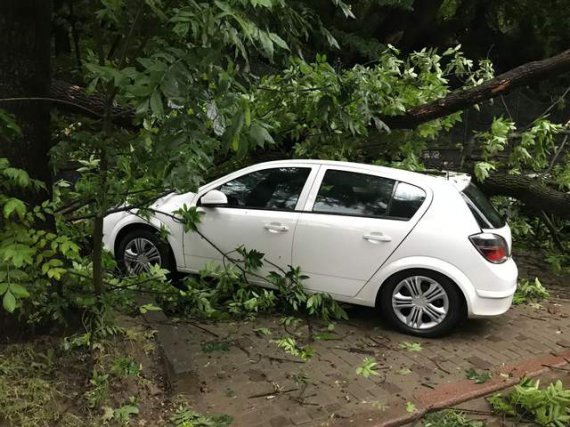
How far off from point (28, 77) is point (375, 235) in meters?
3.01

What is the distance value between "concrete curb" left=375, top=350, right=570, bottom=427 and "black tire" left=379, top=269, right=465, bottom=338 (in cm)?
61

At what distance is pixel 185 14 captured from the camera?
2418 millimetres

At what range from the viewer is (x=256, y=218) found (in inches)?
211

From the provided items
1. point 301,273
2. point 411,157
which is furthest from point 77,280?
point 411,157

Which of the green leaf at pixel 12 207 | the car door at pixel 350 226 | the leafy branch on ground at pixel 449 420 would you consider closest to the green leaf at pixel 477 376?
the leafy branch on ground at pixel 449 420

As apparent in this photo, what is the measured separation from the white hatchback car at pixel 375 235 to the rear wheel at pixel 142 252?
0.38m

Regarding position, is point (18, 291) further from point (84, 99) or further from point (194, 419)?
point (84, 99)

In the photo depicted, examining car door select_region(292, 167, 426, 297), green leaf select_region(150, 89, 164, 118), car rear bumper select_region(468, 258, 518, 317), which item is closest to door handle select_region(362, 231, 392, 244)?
car door select_region(292, 167, 426, 297)

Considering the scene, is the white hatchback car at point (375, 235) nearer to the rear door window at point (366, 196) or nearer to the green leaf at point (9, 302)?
the rear door window at point (366, 196)

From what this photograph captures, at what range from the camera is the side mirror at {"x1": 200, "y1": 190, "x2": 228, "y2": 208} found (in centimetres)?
541

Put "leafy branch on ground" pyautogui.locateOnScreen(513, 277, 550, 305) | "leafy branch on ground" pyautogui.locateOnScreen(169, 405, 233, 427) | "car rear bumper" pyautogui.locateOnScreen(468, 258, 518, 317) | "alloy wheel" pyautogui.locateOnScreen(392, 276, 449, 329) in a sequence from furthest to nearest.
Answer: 1. "leafy branch on ground" pyautogui.locateOnScreen(513, 277, 550, 305)
2. "alloy wheel" pyautogui.locateOnScreen(392, 276, 449, 329)
3. "car rear bumper" pyautogui.locateOnScreen(468, 258, 518, 317)
4. "leafy branch on ground" pyautogui.locateOnScreen(169, 405, 233, 427)

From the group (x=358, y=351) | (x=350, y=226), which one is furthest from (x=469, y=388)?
(x=350, y=226)

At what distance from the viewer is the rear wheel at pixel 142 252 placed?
5898 millimetres

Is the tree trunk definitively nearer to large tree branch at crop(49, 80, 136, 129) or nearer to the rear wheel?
large tree branch at crop(49, 80, 136, 129)
